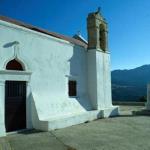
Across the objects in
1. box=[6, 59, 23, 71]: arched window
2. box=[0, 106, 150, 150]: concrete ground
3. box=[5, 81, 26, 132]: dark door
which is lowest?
box=[0, 106, 150, 150]: concrete ground

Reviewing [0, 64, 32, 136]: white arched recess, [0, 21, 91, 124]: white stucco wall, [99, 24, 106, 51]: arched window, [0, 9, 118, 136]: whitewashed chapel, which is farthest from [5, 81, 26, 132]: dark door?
[99, 24, 106, 51]: arched window

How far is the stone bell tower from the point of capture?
16.2m

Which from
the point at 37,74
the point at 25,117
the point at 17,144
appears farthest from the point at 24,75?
the point at 17,144

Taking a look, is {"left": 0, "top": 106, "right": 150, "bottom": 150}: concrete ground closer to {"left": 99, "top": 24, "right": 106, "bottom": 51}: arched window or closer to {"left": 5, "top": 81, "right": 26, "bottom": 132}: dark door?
{"left": 5, "top": 81, "right": 26, "bottom": 132}: dark door

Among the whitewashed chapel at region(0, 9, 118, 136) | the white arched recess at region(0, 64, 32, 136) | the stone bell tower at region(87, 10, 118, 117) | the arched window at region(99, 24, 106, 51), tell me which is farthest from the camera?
the arched window at region(99, 24, 106, 51)

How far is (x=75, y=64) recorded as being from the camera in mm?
15391

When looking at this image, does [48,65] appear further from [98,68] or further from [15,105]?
[98,68]

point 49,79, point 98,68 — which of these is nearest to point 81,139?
point 49,79

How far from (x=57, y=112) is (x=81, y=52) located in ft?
15.8

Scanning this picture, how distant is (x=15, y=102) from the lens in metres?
11.1

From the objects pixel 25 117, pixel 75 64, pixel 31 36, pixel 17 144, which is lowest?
pixel 17 144

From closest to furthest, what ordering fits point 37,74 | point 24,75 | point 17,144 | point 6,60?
point 17,144 → point 6,60 → point 24,75 → point 37,74

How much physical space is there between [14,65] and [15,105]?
1.77 m

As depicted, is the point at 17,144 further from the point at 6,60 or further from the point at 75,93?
the point at 75,93
